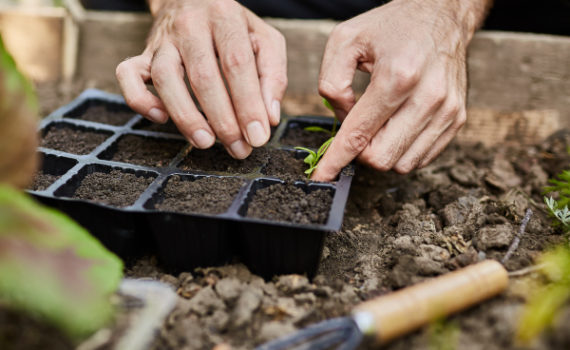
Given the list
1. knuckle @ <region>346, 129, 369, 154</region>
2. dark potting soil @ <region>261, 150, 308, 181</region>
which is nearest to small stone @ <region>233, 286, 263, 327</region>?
dark potting soil @ <region>261, 150, 308, 181</region>

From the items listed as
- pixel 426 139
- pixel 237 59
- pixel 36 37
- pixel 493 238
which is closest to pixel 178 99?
pixel 237 59

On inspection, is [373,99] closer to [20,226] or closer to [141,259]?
[141,259]

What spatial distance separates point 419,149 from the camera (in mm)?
1529

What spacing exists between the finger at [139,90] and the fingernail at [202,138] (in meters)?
0.16

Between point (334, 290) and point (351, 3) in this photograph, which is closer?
point (334, 290)

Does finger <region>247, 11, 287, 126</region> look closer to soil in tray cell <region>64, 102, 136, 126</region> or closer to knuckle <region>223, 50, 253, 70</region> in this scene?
knuckle <region>223, 50, 253, 70</region>

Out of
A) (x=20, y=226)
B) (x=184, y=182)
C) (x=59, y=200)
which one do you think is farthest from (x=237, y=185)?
(x=20, y=226)

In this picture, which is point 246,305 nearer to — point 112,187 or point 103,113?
point 112,187

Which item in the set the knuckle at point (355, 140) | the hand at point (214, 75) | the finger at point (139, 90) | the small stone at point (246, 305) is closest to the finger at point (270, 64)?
the hand at point (214, 75)

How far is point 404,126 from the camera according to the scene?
1.45 meters

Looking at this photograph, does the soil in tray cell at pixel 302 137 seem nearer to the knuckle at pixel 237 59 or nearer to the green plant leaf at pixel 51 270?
the knuckle at pixel 237 59

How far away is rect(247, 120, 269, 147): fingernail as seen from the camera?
139 cm

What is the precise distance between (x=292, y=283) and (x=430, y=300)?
1.24 ft

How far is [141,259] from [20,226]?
25.8 inches
